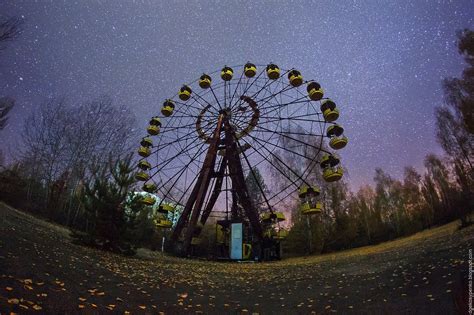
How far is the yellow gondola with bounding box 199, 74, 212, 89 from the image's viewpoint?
73.5ft

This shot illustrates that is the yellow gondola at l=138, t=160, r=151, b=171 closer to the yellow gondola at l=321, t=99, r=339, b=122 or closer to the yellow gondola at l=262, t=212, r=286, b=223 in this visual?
the yellow gondola at l=262, t=212, r=286, b=223

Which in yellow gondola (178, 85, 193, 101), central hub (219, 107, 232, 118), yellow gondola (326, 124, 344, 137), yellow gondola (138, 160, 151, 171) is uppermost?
yellow gondola (178, 85, 193, 101)

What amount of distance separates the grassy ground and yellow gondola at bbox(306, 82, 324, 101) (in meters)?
11.3

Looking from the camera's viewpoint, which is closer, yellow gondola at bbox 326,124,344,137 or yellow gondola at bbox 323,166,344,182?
yellow gondola at bbox 323,166,344,182

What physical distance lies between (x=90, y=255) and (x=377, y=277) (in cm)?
903

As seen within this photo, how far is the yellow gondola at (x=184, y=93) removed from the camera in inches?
892

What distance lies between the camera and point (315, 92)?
19.4 m

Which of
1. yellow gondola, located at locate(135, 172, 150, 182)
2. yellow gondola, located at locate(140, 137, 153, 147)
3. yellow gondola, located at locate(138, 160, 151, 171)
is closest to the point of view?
yellow gondola, located at locate(135, 172, 150, 182)

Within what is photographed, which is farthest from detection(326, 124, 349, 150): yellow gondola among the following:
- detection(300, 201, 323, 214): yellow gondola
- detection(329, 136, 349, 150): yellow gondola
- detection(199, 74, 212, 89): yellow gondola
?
detection(199, 74, 212, 89): yellow gondola

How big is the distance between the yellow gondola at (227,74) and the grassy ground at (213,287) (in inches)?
582

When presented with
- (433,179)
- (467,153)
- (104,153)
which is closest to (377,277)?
(104,153)

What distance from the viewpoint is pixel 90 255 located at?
10711 mm

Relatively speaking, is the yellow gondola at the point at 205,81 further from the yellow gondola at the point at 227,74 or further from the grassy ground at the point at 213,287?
the grassy ground at the point at 213,287

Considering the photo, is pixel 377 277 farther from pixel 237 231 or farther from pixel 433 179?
pixel 433 179
